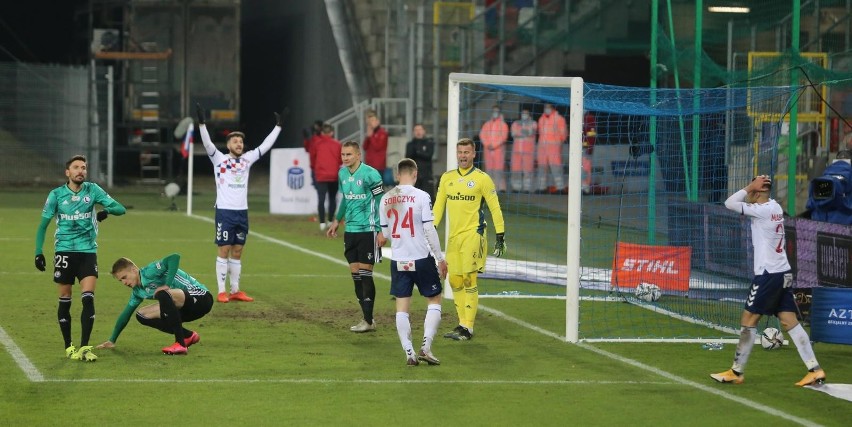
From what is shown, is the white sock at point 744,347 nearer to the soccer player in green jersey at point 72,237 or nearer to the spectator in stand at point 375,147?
the soccer player in green jersey at point 72,237

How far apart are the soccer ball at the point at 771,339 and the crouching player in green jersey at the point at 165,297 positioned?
18.7 ft

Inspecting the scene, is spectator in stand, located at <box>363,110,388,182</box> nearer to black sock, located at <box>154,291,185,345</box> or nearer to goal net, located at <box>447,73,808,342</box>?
goal net, located at <box>447,73,808,342</box>

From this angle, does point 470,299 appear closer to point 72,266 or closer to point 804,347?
point 804,347

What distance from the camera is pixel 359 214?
14859mm

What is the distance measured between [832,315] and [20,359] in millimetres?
7688

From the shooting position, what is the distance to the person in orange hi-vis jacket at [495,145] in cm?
A: 2945

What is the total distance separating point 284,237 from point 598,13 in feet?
39.3

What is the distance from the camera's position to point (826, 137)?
72.2ft

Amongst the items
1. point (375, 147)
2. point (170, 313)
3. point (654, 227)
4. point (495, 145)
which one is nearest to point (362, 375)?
point (170, 313)

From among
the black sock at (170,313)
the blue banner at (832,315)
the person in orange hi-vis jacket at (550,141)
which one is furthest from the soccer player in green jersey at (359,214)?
the person in orange hi-vis jacket at (550,141)

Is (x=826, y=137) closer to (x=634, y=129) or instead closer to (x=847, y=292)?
(x=634, y=129)

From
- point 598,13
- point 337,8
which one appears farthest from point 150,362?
point 337,8

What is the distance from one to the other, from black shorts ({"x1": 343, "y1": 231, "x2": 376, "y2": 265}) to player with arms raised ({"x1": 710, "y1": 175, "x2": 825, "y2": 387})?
15.1ft

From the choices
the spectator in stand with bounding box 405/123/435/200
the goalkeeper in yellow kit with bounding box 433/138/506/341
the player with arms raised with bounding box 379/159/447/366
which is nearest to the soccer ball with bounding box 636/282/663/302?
the goalkeeper in yellow kit with bounding box 433/138/506/341
